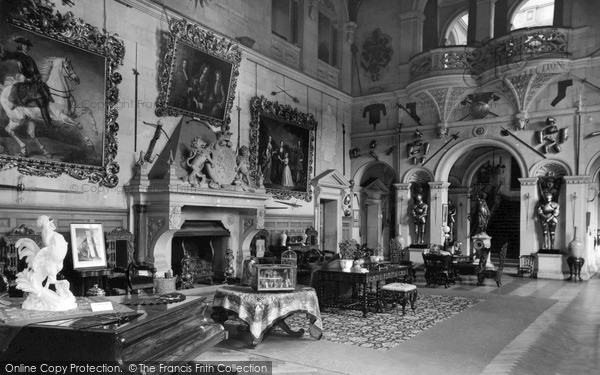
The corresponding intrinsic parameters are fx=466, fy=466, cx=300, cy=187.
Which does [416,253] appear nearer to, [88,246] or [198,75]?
[198,75]

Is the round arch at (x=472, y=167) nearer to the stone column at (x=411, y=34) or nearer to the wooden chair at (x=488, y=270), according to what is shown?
the stone column at (x=411, y=34)

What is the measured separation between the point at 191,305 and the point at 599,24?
42.1 feet

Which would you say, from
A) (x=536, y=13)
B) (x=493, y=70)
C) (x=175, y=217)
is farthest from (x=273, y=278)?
(x=536, y=13)

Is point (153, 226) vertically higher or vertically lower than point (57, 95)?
lower

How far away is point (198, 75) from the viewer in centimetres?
952

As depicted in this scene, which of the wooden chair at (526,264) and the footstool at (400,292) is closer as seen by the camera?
the footstool at (400,292)

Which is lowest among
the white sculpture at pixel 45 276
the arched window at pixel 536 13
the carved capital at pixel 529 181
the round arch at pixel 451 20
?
the white sculpture at pixel 45 276

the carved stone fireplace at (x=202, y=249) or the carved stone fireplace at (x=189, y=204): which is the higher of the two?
the carved stone fireplace at (x=189, y=204)

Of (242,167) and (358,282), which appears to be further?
(242,167)

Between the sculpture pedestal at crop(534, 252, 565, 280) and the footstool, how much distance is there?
254 inches

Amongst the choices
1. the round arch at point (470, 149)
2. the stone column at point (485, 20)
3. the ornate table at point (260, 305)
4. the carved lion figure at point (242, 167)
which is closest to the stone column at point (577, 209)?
the round arch at point (470, 149)

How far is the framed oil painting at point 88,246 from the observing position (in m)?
7.13

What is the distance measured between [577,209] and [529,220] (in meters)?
1.17

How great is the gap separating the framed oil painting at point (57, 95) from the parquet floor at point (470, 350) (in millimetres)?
4193
